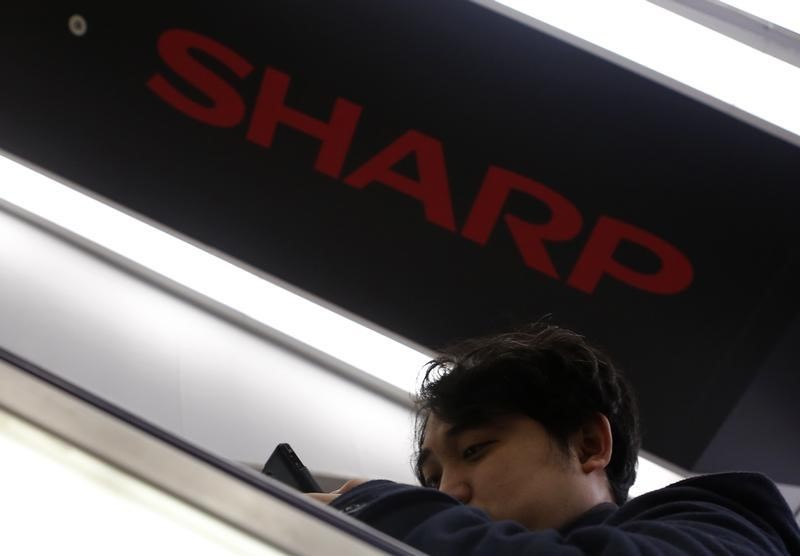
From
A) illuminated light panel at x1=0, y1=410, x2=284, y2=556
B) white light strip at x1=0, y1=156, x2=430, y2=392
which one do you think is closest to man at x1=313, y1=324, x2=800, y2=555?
illuminated light panel at x1=0, y1=410, x2=284, y2=556

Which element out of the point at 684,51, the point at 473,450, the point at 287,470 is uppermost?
the point at 684,51

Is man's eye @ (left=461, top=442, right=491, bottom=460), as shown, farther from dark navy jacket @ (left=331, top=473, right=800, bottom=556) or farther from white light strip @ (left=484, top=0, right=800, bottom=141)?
white light strip @ (left=484, top=0, right=800, bottom=141)

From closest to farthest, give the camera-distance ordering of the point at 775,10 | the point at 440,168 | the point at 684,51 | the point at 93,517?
the point at 93,517 < the point at 775,10 < the point at 684,51 < the point at 440,168

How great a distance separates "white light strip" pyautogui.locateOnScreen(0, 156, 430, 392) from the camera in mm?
2273

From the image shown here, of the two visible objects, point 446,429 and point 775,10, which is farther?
point 775,10

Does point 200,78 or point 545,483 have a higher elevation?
point 200,78

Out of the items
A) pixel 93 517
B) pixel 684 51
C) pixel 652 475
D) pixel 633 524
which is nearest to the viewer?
pixel 93 517

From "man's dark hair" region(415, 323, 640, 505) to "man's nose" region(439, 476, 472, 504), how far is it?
2.1 inches

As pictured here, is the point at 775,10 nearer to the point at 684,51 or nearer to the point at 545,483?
the point at 684,51

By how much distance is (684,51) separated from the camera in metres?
1.80

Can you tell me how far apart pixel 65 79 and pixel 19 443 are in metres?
1.83

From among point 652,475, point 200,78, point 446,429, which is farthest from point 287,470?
point 652,475

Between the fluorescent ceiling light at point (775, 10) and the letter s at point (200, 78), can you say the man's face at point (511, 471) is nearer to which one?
the fluorescent ceiling light at point (775, 10)

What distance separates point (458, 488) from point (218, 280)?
1.43 metres
